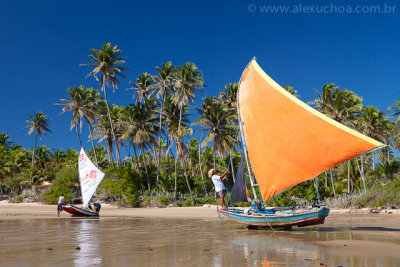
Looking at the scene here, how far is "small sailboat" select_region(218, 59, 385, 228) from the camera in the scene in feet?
35.3

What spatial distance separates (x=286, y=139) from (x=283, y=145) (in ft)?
0.81

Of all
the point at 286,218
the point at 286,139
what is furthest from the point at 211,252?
the point at 286,139

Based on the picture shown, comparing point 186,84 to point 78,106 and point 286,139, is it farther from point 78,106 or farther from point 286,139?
point 286,139

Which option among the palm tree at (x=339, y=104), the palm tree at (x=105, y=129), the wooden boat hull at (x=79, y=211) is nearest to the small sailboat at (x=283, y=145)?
the wooden boat hull at (x=79, y=211)

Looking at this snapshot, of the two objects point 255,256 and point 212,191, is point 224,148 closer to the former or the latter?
point 212,191

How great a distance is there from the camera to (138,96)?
155ft

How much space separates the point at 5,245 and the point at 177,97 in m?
35.7

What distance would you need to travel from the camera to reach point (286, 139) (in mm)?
11922

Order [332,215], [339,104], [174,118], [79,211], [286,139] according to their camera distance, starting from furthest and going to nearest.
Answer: [174,118] < [339,104] < [79,211] < [332,215] < [286,139]

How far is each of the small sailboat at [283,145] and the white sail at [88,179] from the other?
1263 cm

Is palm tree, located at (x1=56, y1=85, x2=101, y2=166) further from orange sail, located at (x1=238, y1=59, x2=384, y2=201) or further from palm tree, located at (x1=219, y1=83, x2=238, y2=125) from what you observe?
orange sail, located at (x1=238, y1=59, x2=384, y2=201)

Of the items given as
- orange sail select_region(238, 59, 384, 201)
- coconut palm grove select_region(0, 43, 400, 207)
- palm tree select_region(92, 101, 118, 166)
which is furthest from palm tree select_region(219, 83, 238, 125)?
orange sail select_region(238, 59, 384, 201)

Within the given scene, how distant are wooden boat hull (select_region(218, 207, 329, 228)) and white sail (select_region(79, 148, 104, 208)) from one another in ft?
43.9

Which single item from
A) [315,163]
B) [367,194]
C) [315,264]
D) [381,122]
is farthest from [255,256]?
[381,122]
